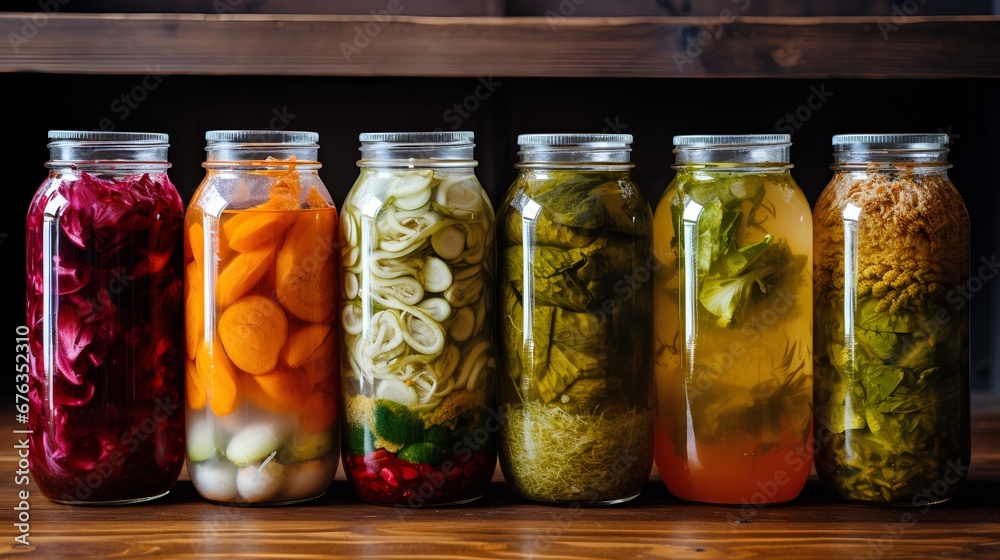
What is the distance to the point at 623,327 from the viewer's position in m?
0.85

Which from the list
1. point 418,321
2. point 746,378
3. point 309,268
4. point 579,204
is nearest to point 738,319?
point 746,378

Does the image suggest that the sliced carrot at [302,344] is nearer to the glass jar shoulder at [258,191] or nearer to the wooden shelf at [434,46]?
the glass jar shoulder at [258,191]

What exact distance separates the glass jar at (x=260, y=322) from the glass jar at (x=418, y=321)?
29 millimetres

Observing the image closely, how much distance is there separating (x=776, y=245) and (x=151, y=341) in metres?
0.56

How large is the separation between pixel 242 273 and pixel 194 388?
0.12 metres

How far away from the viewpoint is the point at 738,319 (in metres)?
0.84

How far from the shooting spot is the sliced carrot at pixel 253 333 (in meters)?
0.84

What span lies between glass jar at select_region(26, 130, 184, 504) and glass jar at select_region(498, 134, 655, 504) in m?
0.31

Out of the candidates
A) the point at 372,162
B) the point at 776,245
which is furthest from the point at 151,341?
the point at 776,245

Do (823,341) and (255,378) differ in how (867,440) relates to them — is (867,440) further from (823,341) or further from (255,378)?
(255,378)

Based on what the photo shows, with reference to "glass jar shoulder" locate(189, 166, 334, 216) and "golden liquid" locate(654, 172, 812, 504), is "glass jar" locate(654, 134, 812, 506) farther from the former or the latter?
"glass jar shoulder" locate(189, 166, 334, 216)

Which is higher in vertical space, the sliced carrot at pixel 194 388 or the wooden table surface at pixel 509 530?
the sliced carrot at pixel 194 388

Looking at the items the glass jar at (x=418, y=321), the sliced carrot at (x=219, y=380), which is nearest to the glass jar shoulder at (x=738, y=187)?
the glass jar at (x=418, y=321)

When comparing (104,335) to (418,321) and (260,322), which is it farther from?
(418,321)
